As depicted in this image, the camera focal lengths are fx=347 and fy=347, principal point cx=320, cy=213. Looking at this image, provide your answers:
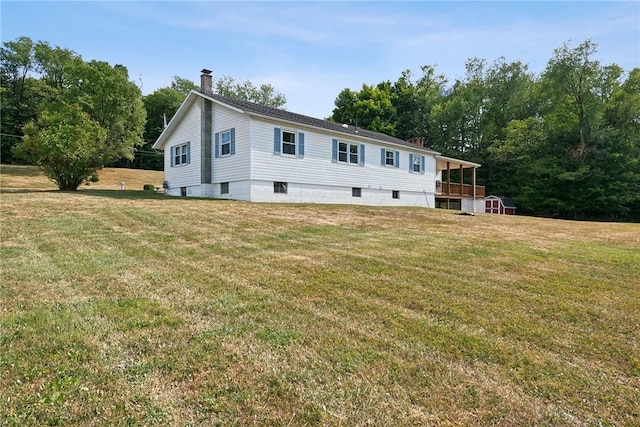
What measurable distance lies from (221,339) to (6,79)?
59494 mm

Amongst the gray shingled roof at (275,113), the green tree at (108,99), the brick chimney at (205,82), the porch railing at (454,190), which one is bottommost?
the porch railing at (454,190)

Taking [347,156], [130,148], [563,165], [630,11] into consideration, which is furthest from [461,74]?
[130,148]

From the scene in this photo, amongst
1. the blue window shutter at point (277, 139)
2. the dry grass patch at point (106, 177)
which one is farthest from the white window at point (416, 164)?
the dry grass patch at point (106, 177)

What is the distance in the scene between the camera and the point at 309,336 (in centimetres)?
324

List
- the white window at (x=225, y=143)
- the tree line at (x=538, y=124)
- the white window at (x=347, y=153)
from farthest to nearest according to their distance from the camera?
the tree line at (x=538, y=124) < the white window at (x=347, y=153) < the white window at (x=225, y=143)

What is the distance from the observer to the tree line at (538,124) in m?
30.0

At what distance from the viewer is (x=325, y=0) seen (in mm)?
9594

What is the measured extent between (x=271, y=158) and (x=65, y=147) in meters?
9.81

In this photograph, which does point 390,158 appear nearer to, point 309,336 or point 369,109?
point 309,336

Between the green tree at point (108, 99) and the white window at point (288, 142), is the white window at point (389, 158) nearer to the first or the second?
the white window at point (288, 142)

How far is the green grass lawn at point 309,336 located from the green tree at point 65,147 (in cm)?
1203

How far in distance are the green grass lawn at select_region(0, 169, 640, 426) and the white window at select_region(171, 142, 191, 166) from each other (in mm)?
13480

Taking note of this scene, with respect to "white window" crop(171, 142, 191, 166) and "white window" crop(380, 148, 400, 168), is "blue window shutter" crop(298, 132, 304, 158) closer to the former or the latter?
"white window" crop(380, 148, 400, 168)

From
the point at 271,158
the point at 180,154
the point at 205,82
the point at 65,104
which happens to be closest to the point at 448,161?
the point at 271,158
